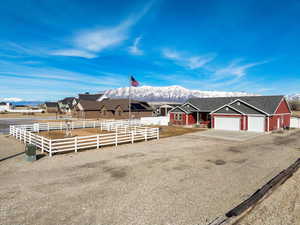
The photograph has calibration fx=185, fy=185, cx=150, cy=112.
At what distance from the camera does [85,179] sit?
8594 millimetres

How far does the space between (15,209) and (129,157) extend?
23.3 feet

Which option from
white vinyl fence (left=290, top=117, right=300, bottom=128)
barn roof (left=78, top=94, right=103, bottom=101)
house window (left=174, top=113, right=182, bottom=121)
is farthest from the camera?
barn roof (left=78, top=94, right=103, bottom=101)

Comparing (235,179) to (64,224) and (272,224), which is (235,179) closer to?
(272,224)

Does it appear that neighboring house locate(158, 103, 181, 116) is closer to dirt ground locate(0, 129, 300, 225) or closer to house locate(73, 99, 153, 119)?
house locate(73, 99, 153, 119)

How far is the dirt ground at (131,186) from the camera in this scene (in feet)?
18.8

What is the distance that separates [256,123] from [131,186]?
78.1ft

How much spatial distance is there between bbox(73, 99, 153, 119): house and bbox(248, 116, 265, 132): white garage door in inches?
1105

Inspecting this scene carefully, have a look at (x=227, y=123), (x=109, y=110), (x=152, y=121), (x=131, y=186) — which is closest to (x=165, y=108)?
(x=109, y=110)

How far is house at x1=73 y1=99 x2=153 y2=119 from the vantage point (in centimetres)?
4788

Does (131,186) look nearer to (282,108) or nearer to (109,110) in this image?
(282,108)

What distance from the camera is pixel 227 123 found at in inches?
1110

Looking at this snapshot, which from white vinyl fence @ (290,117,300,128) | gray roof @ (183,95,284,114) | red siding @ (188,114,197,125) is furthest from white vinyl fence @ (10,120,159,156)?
white vinyl fence @ (290,117,300,128)

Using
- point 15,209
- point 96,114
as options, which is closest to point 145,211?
point 15,209

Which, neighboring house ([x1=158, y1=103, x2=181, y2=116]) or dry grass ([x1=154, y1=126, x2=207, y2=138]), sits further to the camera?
neighboring house ([x1=158, y1=103, x2=181, y2=116])
